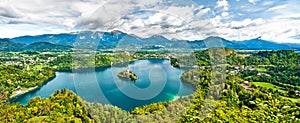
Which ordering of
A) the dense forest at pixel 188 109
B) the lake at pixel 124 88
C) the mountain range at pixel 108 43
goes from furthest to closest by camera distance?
the dense forest at pixel 188 109 < the lake at pixel 124 88 < the mountain range at pixel 108 43

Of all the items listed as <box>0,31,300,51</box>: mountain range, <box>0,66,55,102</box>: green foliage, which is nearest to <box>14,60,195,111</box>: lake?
<box>0,31,300,51</box>: mountain range

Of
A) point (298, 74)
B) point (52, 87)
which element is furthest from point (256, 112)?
point (52, 87)

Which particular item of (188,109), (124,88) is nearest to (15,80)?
(188,109)

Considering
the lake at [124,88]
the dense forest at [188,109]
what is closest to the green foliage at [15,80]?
the lake at [124,88]

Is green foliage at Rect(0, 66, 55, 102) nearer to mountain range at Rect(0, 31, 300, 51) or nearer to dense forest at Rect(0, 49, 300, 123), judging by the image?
dense forest at Rect(0, 49, 300, 123)

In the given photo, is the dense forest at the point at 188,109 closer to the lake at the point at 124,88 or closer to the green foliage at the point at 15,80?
the lake at the point at 124,88

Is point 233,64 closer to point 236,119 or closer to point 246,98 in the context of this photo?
point 246,98
